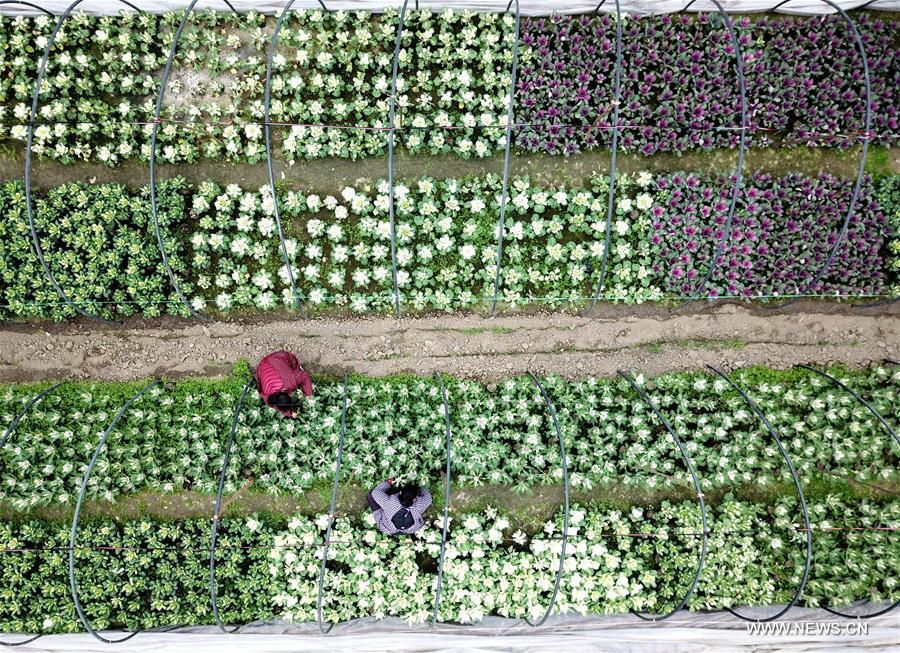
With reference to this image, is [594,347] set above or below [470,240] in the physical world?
below

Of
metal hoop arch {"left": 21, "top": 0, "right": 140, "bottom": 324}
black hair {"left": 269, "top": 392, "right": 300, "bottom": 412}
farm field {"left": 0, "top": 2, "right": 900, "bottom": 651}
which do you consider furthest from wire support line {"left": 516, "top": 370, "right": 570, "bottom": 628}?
metal hoop arch {"left": 21, "top": 0, "right": 140, "bottom": 324}

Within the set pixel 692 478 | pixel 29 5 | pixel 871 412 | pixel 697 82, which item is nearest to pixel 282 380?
pixel 692 478

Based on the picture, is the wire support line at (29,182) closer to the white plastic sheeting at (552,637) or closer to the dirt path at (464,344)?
the dirt path at (464,344)

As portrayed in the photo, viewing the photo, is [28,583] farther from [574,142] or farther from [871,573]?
[871,573]

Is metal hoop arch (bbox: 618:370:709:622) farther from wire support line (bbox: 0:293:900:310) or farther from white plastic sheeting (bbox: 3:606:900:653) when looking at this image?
wire support line (bbox: 0:293:900:310)

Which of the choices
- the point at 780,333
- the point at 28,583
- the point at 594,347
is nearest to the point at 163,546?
the point at 28,583
